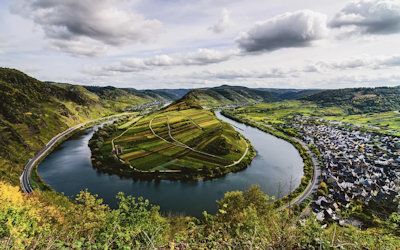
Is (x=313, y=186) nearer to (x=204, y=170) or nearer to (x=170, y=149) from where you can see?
(x=204, y=170)

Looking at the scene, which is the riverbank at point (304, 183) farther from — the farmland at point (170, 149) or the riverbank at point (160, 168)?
the farmland at point (170, 149)

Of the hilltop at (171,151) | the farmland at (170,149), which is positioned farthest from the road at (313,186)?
the farmland at (170,149)

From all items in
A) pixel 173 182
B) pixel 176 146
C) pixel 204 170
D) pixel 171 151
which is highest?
pixel 176 146

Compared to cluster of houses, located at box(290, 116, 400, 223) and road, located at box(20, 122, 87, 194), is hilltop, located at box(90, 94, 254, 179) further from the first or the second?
cluster of houses, located at box(290, 116, 400, 223)

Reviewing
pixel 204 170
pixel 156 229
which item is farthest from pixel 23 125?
pixel 156 229

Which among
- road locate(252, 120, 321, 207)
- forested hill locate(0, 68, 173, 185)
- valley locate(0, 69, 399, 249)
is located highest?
forested hill locate(0, 68, 173, 185)

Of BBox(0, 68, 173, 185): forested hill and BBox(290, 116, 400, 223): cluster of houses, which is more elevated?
BBox(0, 68, 173, 185): forested hill

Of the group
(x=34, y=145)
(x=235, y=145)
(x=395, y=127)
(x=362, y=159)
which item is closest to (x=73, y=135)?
(x=34, y=145)

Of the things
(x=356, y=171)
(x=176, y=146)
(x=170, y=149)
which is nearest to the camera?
(x=356, y=171)

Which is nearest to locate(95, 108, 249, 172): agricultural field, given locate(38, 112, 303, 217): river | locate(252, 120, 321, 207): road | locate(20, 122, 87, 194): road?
locate(38, 112, 303, 217): river
